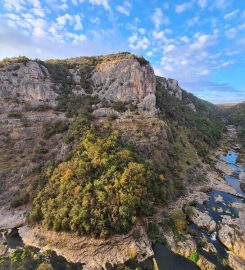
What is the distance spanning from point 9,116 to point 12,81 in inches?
643

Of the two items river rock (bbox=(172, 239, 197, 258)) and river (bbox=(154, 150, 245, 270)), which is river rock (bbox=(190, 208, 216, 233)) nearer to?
river (bbox=(154, 150, 245, 270))

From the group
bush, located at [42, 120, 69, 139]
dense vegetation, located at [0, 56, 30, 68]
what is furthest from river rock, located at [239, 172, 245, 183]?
dense vegetation, located at [0, 56, 30, 68]

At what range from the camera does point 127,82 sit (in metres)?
79.6

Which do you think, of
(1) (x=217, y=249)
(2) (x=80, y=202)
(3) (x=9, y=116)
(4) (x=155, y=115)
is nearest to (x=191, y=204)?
(1) (x=217, y=249)

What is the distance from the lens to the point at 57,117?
6594cm

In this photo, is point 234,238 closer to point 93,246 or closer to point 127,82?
point 93,246

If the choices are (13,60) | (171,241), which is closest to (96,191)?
(171,241)

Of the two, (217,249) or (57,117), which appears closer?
(217,249)

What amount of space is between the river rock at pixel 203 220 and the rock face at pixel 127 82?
42.6 metres

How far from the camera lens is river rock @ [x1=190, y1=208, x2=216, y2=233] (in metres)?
37.7

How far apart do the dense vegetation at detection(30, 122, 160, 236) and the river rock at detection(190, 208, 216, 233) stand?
324 inches

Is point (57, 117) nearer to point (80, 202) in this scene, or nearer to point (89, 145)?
point (89, 145)

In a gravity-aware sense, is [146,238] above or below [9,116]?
below

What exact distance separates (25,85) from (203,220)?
6303 cm
